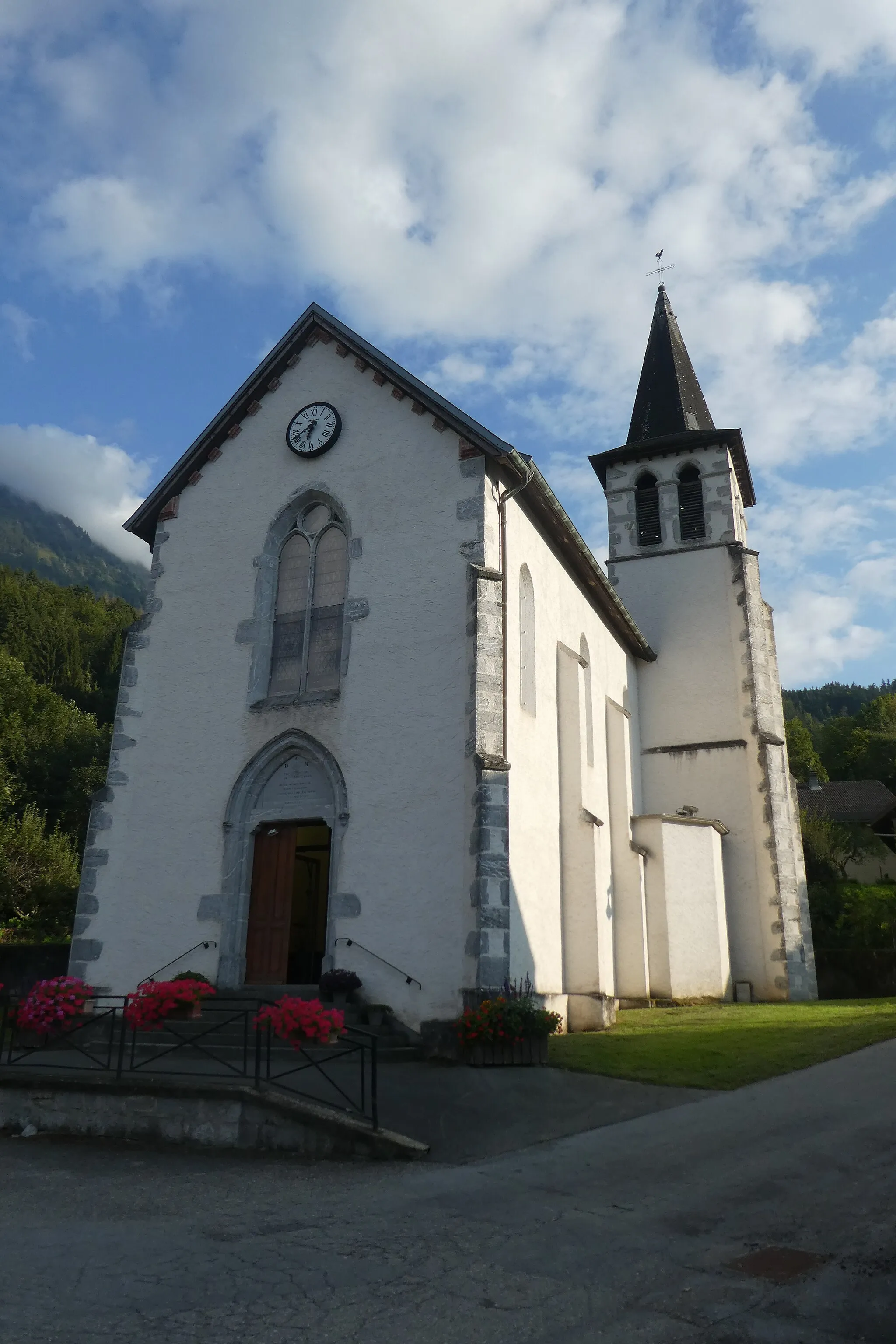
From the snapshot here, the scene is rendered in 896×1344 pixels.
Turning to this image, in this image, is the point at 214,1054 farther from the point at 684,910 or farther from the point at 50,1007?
the point at 684,910

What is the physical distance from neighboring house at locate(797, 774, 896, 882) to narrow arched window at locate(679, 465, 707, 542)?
19479 mm

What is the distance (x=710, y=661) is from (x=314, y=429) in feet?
41.4

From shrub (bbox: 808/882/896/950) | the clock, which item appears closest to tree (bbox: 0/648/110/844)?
the clock

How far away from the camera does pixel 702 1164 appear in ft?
24.7

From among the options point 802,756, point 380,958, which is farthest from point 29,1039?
point 802,756

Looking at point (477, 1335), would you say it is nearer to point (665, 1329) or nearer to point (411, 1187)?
point (665, 1329)

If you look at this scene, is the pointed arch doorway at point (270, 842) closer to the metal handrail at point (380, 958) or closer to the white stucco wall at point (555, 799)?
the metal handrail at point (380, 958)

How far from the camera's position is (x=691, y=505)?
90.6ft

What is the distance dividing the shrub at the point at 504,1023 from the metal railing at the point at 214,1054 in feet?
3.96

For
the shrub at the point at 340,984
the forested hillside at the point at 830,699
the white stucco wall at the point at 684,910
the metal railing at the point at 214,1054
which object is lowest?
the metal railing at the point at 214,1054

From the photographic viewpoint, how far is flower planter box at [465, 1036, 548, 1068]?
11641 millimetres

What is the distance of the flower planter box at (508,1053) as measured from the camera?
38.2 ft

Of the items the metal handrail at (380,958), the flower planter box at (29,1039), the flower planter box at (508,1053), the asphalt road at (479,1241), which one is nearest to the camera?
the asphalt road at (479,1241)

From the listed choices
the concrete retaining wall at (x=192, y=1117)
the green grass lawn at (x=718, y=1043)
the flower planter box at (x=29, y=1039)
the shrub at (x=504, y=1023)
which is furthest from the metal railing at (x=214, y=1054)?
the green grass lawn at (x=718, y=1043)
